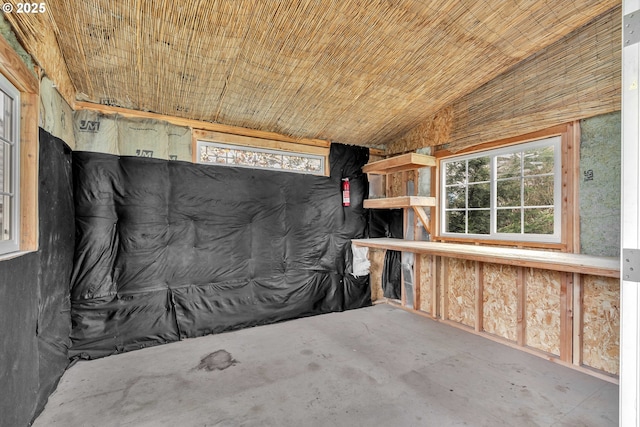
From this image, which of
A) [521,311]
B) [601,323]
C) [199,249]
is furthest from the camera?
[199,249]

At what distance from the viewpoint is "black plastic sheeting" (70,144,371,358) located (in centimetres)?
267

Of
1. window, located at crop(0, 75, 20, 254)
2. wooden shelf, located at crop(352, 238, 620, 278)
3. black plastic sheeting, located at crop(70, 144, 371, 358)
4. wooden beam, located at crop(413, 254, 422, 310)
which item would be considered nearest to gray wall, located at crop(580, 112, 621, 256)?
wooden shelf, located at crop(352, 238, 620, 278)

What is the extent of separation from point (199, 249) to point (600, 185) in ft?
12.0

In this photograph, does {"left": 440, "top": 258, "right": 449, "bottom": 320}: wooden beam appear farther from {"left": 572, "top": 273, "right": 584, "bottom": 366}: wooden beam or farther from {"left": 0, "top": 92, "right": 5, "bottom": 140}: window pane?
{"left": 0, "top": 92, "right": 5, "bottom": 140}: window pane

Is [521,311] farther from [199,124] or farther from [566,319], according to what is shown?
[199,124]

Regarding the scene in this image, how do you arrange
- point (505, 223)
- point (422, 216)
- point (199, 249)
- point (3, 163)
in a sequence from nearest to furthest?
point (3, 163)
point (199, 249)
point (505, 223)
point (422, 216)

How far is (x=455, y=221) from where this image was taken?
12.4 ft

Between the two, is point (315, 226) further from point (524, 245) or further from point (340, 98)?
point (524, 245)

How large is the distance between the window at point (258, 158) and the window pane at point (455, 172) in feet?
5.22

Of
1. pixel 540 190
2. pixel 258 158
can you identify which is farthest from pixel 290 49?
pixel 540 190

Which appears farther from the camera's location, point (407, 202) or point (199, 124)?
point (407, 202)

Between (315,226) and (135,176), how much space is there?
6.80ft

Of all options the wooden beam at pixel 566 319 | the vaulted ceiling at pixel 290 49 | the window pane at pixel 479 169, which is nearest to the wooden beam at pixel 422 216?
the window pane at pixel 479 169

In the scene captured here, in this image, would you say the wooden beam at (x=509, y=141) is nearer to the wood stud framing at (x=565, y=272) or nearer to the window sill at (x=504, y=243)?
the wood stud framing at (x=565, y=272)
